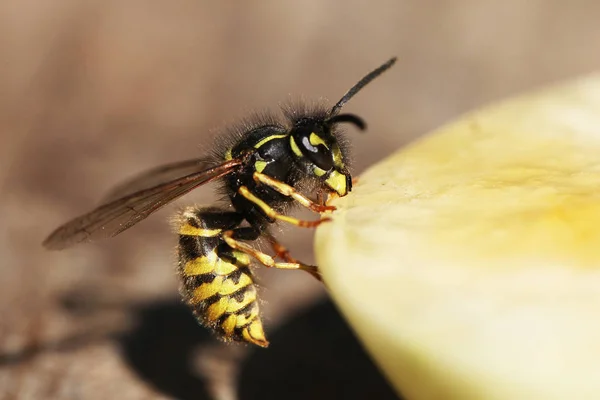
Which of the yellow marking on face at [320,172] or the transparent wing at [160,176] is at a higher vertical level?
the transparent wing at [160,176]

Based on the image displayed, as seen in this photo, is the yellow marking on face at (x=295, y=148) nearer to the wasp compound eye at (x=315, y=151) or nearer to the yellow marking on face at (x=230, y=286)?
the wasp compound eye at (x=315, y=151)

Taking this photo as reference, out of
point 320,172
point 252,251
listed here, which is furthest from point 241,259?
point 320,172

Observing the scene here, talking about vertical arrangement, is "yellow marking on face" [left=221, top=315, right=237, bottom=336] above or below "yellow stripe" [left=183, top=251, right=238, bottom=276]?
below

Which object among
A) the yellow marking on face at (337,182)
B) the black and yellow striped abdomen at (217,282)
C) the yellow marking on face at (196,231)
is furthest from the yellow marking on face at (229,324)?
the yellow marking on face at (337,182)

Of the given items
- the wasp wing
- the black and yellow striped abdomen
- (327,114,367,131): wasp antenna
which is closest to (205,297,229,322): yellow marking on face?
the black and yellow striped abdomen

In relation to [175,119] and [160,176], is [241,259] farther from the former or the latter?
[175,119]

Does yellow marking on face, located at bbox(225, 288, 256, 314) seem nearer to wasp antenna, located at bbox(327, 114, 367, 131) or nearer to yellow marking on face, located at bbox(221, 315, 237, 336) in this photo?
yellow marking on face, located at bbox(221, 315, 237, 336)
